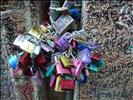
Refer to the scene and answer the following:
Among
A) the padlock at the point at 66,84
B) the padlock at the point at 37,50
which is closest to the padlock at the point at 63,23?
the padlock at the point at 37,50

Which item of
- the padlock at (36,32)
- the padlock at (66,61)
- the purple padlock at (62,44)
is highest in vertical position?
the padlock at (36,32)

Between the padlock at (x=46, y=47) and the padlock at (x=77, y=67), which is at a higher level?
the padlock at (x=46, y=47)

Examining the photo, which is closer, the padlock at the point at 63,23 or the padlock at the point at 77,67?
the padlock at the point at 77,67

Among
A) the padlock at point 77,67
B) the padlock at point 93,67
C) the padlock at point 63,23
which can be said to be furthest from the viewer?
the padlock at point 63,23

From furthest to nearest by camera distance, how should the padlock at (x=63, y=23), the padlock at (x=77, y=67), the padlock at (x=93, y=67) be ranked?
the padlock at (x=63, y=23) → the padlock at (x=93, y=67) → the padlock at (x=77, y=67)

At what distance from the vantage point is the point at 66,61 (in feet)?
9.16

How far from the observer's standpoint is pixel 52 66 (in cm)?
281

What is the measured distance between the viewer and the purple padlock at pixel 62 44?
2.82m

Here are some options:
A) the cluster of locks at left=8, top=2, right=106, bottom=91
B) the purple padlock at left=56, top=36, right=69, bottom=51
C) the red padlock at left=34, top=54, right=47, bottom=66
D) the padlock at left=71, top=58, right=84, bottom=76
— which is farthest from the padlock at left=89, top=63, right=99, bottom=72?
the red padlock at left=34, top=54, right=47, bottom=66

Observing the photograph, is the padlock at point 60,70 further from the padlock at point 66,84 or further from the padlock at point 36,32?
the padlock at point 36,32

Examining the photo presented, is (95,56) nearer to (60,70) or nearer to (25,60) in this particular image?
(60,70)

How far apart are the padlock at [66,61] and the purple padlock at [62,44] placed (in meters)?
0.06

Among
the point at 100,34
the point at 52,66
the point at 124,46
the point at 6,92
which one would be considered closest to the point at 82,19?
the point at 100,34

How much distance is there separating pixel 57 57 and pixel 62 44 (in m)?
0.09
